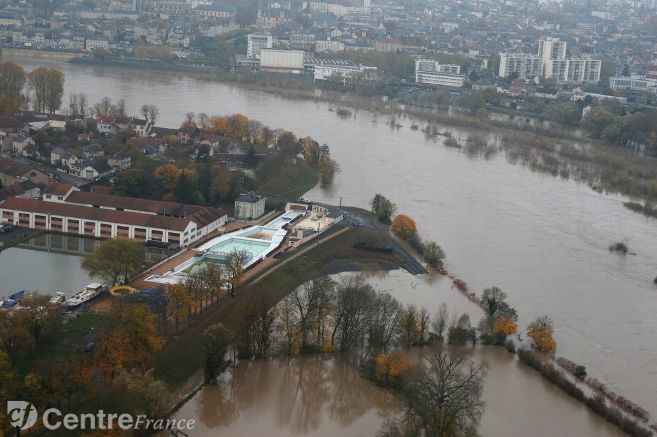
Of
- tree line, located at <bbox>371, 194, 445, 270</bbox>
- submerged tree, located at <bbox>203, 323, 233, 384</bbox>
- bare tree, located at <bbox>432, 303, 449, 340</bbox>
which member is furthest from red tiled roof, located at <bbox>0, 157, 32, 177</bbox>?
bare tree, located at <bbox>432, 303, 449, 340</bbox>

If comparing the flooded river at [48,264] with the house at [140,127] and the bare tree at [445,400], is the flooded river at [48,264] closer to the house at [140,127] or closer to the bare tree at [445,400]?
the bare tree at [445,400]

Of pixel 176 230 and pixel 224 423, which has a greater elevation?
pixel 176 230

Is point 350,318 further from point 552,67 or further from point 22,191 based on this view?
point 552,67

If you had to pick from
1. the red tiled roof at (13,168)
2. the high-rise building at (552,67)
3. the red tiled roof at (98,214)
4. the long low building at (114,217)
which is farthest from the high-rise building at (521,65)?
the red tiled roof at (98,214)

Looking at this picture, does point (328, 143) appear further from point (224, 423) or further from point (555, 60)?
point (555, 60)

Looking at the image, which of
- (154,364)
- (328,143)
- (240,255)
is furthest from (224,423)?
(328,143)

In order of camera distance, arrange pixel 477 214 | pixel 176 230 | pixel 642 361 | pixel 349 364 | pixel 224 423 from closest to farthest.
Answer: pixel 224 423 < pixel 349 364 < pixel 642 361 < pixel 176 230 < pixel 477 214

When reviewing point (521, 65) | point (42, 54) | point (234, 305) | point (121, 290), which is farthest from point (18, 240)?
point (521, 65)

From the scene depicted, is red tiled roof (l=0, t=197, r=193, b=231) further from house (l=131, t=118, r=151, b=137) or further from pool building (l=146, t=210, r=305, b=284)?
house (l=131, t=118, r=151, b=137)
